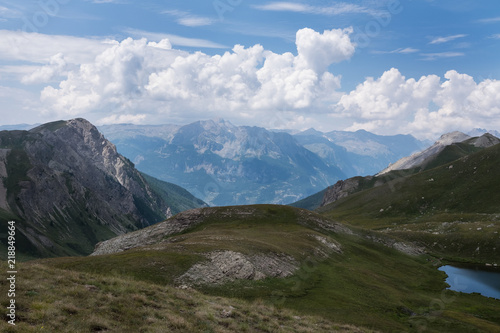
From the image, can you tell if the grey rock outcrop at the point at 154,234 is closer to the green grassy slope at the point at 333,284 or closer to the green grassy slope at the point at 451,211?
the green grassy slope at the point at 333,284

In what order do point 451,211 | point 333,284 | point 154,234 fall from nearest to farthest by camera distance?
point 333,284 < point 154,234 < point 451,211

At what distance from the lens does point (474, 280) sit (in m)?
78.6

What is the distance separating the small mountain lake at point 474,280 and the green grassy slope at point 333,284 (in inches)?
139

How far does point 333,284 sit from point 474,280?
5015cm

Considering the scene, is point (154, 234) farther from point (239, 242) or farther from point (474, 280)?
point (474, 280)

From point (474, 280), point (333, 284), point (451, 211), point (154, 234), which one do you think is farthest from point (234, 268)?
point (451, 211)

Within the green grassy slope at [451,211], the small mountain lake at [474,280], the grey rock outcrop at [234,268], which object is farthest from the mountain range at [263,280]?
the small mountain lake at [474,280]

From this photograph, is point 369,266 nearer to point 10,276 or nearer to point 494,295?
point 494,295

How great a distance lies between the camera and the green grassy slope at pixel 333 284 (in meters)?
40.2

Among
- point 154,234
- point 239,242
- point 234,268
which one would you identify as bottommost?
point 154,234

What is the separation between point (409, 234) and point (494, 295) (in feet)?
162

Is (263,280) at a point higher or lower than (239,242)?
lower

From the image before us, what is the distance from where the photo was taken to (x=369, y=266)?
71.4 meters

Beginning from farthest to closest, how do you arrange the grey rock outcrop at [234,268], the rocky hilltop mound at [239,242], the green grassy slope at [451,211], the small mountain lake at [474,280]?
1. the green grassy slope at [451,211]
2. the small mountain lake at [474,280]
3. the rocky hilltop mound at [239,242]
4. the grey rock outcrop at [234,268]
